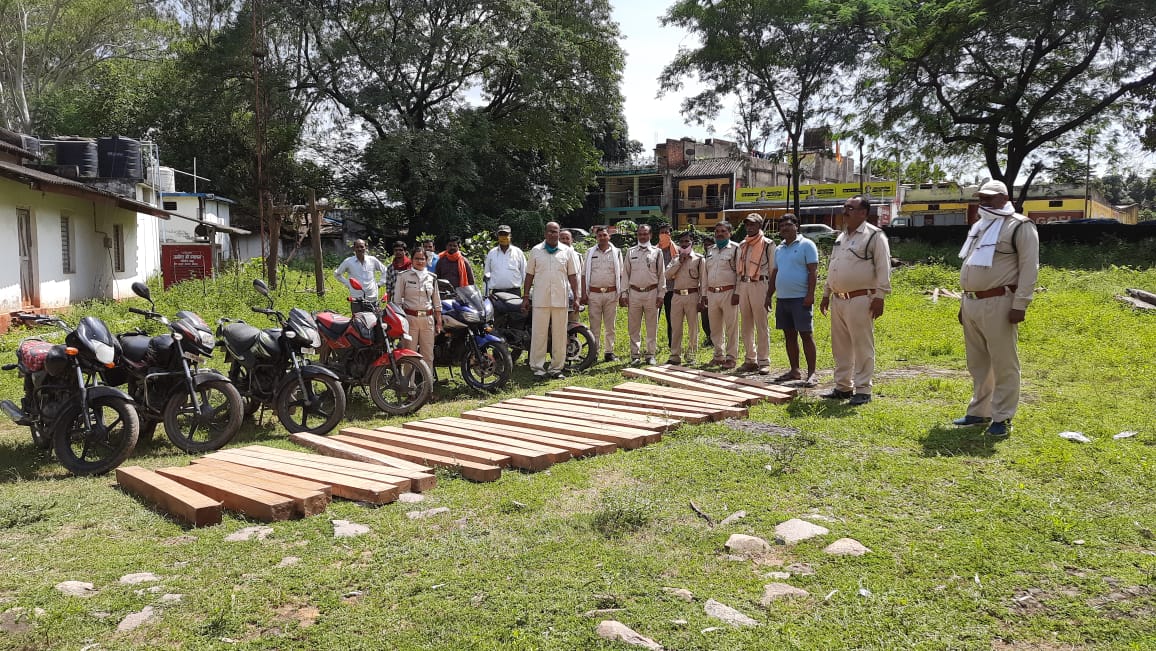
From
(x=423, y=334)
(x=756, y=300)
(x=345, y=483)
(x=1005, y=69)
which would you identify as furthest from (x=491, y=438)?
(x=1005, y=69)

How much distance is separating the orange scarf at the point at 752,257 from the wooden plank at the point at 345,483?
5.47m

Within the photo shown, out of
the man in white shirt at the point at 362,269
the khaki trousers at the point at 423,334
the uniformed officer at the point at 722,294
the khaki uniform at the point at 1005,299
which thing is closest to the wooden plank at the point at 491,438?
the khaki trousers at the point at 423,334

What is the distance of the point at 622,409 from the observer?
7297 mm

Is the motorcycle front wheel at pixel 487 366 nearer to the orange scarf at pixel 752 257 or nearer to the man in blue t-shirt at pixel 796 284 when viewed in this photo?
the orange scarf at pixel 752 257

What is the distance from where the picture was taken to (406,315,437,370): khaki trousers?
27.9 ft

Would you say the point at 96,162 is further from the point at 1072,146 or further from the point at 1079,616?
the point at 1072,146

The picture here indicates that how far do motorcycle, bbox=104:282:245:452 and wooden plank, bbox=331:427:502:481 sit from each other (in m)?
0.87

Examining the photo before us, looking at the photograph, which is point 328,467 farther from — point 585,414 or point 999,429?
point 999,429

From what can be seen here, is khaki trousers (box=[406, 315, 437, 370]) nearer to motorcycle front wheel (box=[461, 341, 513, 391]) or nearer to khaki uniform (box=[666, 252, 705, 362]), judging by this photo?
motorcycle front wheel (box=[461, 341, 513, 391])

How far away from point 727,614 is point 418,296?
586 cm

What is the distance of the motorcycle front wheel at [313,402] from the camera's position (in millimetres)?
6680

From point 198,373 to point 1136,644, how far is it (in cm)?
600

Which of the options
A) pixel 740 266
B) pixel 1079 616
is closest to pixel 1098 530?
pixel 1079 616

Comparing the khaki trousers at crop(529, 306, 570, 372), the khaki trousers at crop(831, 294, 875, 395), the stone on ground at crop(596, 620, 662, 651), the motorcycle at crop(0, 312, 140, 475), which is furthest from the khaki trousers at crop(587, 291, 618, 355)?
the stone on ground at crop(596, 620, 662, 651)
